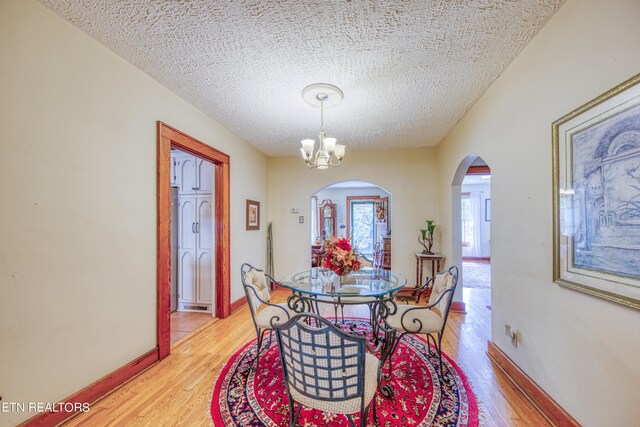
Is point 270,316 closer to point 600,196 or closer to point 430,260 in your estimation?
point 600,196

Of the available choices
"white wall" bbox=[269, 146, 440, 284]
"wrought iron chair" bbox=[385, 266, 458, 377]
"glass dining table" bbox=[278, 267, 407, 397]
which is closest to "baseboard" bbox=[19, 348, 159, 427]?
"glass dining table" bbox=[278, 267, 407, 397]

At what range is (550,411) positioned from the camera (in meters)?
1.70

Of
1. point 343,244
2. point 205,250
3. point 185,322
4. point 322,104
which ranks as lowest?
point 185,322

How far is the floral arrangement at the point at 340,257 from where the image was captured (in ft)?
8.07

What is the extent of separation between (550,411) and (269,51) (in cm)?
325

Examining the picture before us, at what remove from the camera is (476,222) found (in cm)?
850

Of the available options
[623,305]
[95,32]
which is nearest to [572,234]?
[623,305]

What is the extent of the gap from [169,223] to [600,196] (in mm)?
3284

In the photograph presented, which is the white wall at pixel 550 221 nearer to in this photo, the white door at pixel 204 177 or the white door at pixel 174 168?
the white door at pixel 204 177

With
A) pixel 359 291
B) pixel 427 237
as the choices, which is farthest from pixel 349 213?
pixel 359 291

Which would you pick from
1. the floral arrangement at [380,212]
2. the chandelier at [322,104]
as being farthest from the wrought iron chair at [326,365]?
the floral arrangement at [380,212]

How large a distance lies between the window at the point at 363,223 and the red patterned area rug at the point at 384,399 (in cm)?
700

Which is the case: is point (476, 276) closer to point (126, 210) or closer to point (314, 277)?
point (314, 277)

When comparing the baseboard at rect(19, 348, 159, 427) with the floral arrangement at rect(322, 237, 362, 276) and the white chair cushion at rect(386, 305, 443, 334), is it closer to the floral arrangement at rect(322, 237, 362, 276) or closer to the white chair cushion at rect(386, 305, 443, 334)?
the floral arrangement at rect(322, 237, 362, 276)
